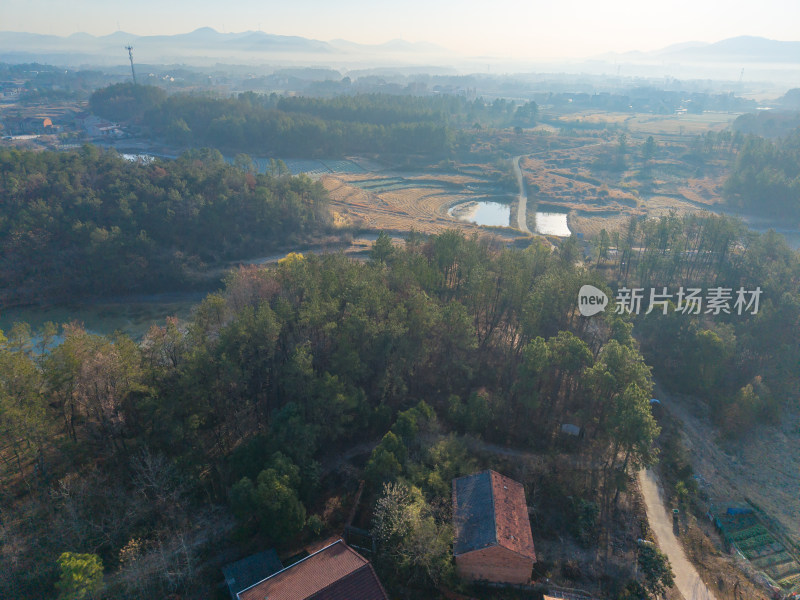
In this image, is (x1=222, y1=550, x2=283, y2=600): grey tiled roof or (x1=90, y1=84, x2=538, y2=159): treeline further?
(x1=90, y1=84, x2=538, y2=159): treeline

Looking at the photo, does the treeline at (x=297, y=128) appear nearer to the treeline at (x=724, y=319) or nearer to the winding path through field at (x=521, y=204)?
the winding path through field at (x=521, y=204)

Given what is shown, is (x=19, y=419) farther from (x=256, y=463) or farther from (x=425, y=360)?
(x=425, y=360)

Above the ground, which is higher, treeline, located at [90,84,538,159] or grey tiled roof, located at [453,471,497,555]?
treeline, located at [90,84,538,159]

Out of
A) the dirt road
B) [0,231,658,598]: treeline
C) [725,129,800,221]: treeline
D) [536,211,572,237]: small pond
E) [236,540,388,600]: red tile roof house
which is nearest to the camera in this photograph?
[236,540,388,600]: red tile roof house

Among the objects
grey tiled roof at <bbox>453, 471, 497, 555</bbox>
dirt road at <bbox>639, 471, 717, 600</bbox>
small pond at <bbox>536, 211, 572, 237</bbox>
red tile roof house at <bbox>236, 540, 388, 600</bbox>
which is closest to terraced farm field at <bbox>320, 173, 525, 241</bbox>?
small pond at <bbox>536, 211, 572, 237</bbox>

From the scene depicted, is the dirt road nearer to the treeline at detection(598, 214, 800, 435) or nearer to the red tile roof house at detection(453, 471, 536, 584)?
the red tile roof house at detection(453, 471, 536, 584)

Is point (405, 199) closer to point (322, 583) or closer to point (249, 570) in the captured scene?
point (249, 570)

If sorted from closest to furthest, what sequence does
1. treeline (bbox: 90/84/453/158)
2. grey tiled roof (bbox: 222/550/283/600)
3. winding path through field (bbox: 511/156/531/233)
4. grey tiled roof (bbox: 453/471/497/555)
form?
1. grey tiled roof (bbox: 222/550/283/600)
2. grey tiled roof (bbox: 453/471/497/555)
3. winding path through field (bbox: 511/156/531/233)
4. treeline (bbox: 90/84/453/158)

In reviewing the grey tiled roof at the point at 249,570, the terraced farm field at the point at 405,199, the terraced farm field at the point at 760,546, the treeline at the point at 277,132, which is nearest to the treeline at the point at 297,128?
the treeline at the point at 277,132
